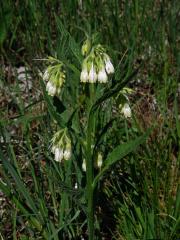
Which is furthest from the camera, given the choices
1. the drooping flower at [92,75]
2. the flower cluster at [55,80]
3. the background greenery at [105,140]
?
the background greenery at [105,140]

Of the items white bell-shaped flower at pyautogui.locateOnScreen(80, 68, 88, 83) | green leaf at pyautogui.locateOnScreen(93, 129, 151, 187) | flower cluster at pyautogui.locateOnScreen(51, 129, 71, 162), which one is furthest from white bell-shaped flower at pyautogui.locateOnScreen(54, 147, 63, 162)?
white bell-shaped flower at pyautogui.locateOnScreen(80, 68, 88, 83)

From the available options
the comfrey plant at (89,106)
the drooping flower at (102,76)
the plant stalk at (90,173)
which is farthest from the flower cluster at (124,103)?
the drooping flower at (102,76)

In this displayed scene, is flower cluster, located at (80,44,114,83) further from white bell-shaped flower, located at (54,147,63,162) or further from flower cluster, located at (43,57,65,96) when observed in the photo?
white bell-shaped flower, located at (54,147,63,162)

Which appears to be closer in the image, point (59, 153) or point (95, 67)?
point (95, 67)

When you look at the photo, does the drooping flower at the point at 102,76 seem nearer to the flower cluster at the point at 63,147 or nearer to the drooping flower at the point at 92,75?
the drooping flower at the point at 92,75

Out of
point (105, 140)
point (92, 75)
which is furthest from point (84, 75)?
point (105, 140)

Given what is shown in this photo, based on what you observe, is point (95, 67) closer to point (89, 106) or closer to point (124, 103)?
point (89, 106)
